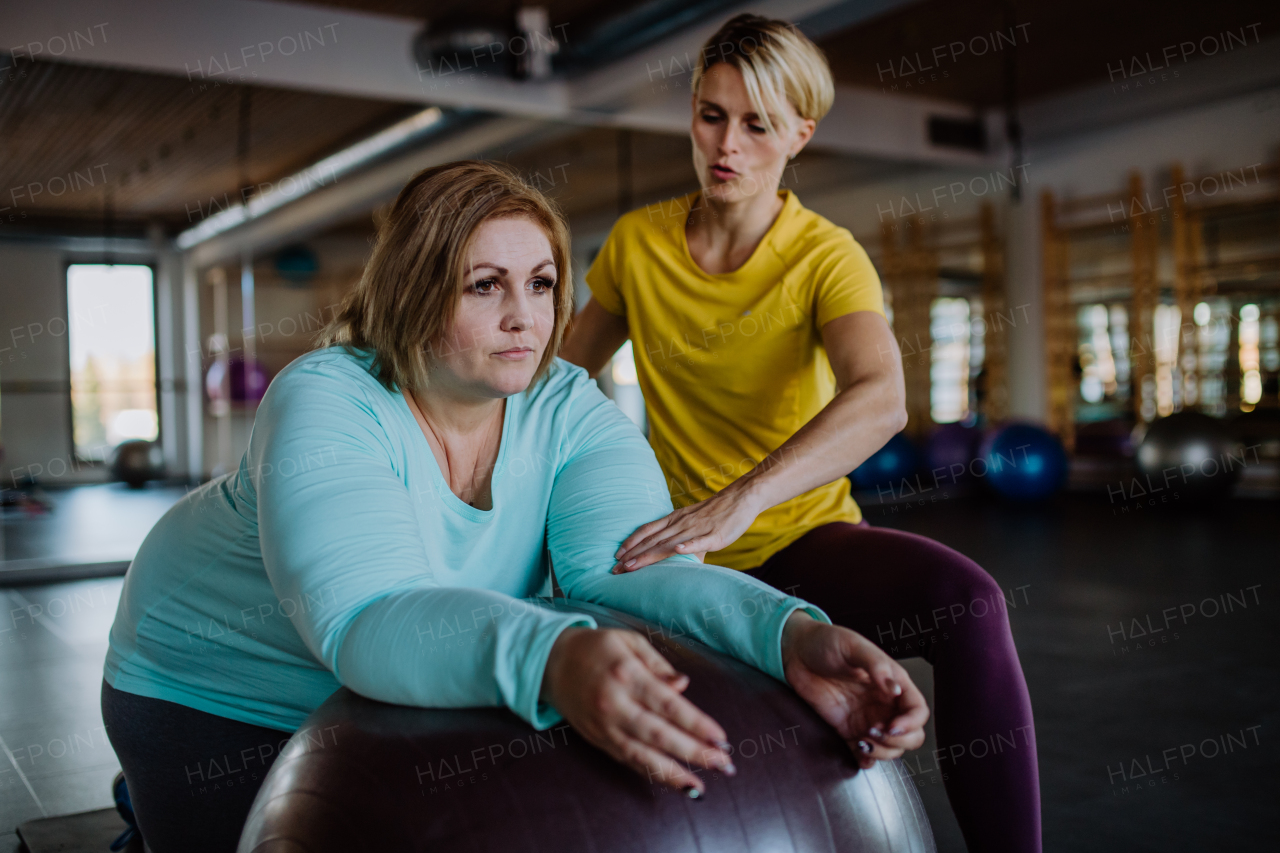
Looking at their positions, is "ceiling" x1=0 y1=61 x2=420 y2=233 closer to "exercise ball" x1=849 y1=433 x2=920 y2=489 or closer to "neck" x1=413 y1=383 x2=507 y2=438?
"exercise ball" x1=849 y1=433 x2=920 y2=489

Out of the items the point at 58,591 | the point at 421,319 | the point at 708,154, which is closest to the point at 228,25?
the point at 58,591

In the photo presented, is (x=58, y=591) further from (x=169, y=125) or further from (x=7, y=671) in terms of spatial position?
(x=169, y=125)

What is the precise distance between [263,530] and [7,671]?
3.01m

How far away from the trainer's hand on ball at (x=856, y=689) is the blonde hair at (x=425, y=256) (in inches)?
20.1

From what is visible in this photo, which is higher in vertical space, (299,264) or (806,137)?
(299,264)

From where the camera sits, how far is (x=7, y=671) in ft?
10.9

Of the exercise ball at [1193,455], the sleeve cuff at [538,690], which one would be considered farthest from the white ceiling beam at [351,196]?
the sleeve cuff at [538,690]

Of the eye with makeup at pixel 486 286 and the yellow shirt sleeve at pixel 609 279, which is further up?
the yellow shirt sleeve at pixel 609 279

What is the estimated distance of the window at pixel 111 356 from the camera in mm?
10381

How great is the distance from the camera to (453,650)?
864 millimetres

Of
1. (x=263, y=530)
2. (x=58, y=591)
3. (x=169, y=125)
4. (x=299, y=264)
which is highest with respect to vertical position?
(x=169, y=125)

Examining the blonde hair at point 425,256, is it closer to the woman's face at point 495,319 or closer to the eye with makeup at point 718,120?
the woman's face at point 495,319

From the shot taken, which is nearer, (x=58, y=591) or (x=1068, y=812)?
(x=1068, y=812)

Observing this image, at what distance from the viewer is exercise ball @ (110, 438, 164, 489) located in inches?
400
